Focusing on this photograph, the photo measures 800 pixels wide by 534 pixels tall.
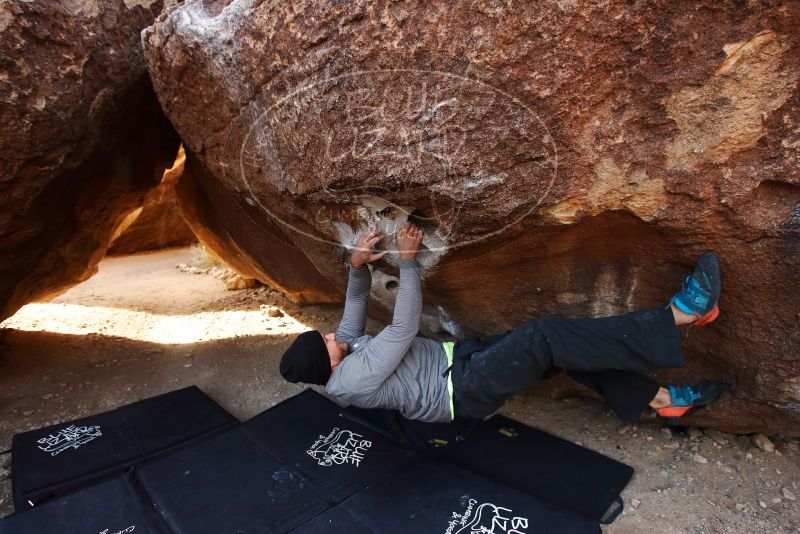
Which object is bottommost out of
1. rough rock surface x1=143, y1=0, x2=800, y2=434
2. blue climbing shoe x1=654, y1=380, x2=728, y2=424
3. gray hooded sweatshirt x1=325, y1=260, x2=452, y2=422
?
blue climbing shoe x1=654, y1=380, x2=728, y2=424

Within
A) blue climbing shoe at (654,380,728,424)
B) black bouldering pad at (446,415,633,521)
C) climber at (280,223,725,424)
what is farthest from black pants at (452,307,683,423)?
black bouldering pad at (446,415,633,521)

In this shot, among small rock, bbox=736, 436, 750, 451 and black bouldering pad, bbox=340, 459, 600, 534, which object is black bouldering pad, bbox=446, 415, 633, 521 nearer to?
black bouldering pad, bbox=340, 459, 600, 534

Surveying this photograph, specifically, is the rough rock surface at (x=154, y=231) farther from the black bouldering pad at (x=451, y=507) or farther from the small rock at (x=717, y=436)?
the small rock at (x=717, y=436)

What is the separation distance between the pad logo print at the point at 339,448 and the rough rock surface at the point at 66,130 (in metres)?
1.87

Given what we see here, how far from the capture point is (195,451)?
2.32 metres

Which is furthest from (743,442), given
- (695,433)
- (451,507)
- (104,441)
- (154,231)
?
(154,231)

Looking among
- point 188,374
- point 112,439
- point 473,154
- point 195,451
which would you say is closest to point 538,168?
point 473,154

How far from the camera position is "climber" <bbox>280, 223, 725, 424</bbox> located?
1.74 meters

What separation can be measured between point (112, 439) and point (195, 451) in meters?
0.48

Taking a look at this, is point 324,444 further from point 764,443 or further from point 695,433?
point 764,443

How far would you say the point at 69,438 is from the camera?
97.3 inches

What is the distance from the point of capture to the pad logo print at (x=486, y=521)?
174 centimetres

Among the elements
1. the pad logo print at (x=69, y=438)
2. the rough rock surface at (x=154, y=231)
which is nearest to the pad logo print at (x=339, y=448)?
the pad logo print at (x=69, y=438)

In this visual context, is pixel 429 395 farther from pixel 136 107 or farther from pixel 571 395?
pixel 136 107
